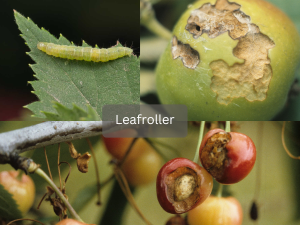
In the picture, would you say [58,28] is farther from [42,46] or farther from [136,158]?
[136,158]

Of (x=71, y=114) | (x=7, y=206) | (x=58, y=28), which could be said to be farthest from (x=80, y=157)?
(x=58, y=28)

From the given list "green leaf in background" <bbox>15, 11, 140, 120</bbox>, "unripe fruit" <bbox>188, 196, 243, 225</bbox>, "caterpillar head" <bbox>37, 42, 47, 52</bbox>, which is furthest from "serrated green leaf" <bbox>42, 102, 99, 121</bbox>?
"unripe fruit" <bbox>188, 196, 243, 225</bbox>

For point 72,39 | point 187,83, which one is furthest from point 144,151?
point 72,39

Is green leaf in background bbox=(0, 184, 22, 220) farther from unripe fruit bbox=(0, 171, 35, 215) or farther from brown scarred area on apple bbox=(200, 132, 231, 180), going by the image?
brown scarred area on apple bbox=(200, 132, 231, 180)

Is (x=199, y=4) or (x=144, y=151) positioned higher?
(x=199, y=4)

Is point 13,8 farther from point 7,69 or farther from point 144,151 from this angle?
point 144,151
